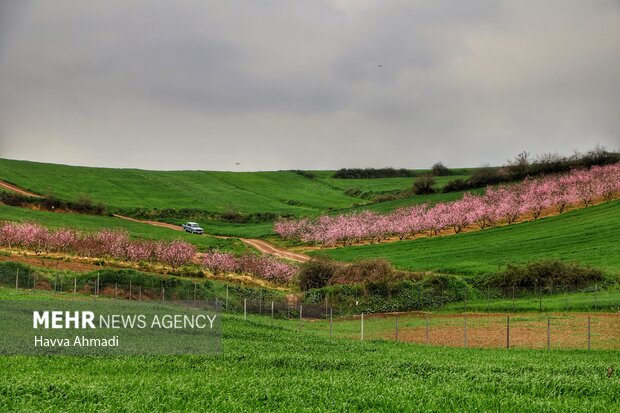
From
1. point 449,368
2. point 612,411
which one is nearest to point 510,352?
point 449,368

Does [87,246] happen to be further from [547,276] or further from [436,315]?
[547,276]

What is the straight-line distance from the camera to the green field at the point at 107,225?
104312 millimetres

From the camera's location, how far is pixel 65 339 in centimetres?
2806

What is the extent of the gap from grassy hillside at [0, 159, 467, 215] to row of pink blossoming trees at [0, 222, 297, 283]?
55.9 m

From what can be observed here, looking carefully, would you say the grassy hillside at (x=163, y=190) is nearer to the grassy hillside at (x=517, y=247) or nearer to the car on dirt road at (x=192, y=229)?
the car on dirt road at (x=192, y=229)

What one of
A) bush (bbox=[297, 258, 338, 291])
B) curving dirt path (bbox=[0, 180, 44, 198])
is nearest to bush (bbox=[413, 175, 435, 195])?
bush (bbox=[297, 258, 338, 291])

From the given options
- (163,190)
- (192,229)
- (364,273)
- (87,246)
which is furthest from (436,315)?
(163,190)

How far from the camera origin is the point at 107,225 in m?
117

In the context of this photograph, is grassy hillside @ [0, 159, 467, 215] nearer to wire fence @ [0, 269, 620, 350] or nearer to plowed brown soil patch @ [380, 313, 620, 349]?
wire fence @ [0, 269, 620, 350]

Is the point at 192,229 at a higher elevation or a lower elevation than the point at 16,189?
lower

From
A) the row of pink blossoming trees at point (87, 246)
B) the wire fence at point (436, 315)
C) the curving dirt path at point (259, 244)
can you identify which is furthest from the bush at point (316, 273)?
the curving dirt path at point (259, 244)

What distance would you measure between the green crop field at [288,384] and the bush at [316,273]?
48216mm

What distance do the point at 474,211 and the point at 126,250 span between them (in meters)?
63.3

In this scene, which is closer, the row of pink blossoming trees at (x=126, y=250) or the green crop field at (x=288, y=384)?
the green crop field at (x=288, y=384)
